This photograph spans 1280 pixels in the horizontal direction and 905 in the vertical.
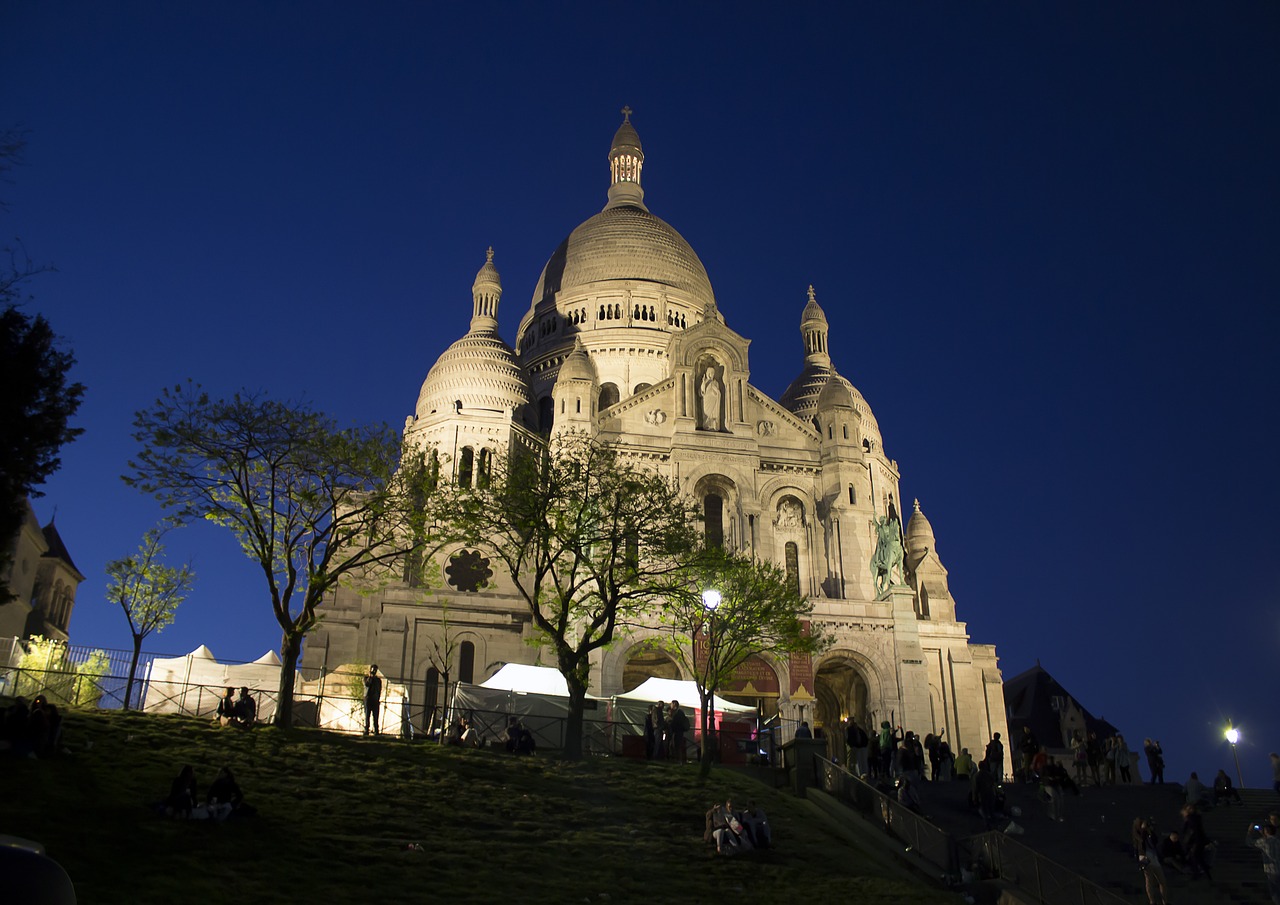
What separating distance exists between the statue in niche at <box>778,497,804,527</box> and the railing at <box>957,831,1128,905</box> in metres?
35.1

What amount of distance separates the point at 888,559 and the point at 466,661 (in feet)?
65.4

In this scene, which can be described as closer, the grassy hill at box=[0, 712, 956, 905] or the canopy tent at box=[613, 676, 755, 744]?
the grassy hill at box=[0, 712, 956, 905]

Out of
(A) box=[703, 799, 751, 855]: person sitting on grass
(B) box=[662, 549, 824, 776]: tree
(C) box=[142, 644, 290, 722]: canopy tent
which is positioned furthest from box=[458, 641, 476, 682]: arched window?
(A) box=[703, 799, 751, 855]: person sitting on grass

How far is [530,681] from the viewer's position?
3788 centimetres

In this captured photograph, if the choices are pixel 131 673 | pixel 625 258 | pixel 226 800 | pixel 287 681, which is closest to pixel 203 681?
pixel 131 673

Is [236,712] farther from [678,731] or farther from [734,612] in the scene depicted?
[734,612]

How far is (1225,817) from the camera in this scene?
29734mm

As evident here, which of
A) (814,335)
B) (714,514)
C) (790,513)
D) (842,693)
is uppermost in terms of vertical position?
(814,335)

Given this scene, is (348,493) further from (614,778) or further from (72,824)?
(72,824)

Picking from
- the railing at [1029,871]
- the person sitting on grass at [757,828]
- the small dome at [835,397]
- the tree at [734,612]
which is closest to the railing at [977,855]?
the railing at [1029,871]

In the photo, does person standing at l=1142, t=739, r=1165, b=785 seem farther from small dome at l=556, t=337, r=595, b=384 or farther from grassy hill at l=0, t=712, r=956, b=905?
small dome at l=556, t=337, r=595, b=384

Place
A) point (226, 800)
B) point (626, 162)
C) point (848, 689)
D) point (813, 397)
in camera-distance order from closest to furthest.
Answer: point (226, 800) → point (848, 689) → point (813, 397) → point (626, 162)

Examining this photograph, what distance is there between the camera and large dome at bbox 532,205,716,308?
79.2m

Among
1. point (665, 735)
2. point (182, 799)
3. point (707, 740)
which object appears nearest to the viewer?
point (182, 799)
